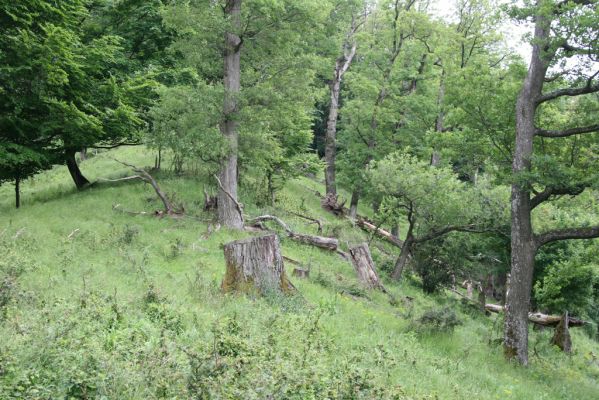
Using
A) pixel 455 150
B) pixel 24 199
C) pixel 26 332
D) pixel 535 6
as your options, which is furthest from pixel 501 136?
pixel 24 199

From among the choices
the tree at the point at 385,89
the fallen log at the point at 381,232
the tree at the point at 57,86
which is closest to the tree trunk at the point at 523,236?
the tree at the point at 57,86

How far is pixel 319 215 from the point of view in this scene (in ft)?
85.3

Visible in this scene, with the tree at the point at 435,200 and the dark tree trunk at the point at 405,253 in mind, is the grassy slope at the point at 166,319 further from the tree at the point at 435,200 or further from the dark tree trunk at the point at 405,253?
the tree at the point at 435,200

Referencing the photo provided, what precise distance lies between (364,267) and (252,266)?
6453mm

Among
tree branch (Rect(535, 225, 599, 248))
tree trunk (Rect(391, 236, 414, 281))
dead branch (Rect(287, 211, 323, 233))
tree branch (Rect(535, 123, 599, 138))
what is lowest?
tree trunk (Rect(391, 236, 414, 281))

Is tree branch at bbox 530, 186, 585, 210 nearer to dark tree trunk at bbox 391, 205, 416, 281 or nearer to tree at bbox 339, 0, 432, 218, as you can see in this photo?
dark tree trunk at bbox 391, 205, 416, 281

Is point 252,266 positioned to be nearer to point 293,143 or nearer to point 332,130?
point 293,143

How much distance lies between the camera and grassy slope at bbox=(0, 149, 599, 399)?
5180 mm

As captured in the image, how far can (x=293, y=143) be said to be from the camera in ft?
84.2

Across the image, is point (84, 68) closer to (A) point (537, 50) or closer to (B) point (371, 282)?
(B) point (371, 282)

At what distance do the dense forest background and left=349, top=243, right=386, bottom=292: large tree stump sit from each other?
16 cm

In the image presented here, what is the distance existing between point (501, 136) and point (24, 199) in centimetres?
1758

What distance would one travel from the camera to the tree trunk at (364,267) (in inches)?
627

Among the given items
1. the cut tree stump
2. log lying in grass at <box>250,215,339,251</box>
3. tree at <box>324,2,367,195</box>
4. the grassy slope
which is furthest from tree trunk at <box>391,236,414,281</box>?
tree at <box>324,2,367,195</box>
